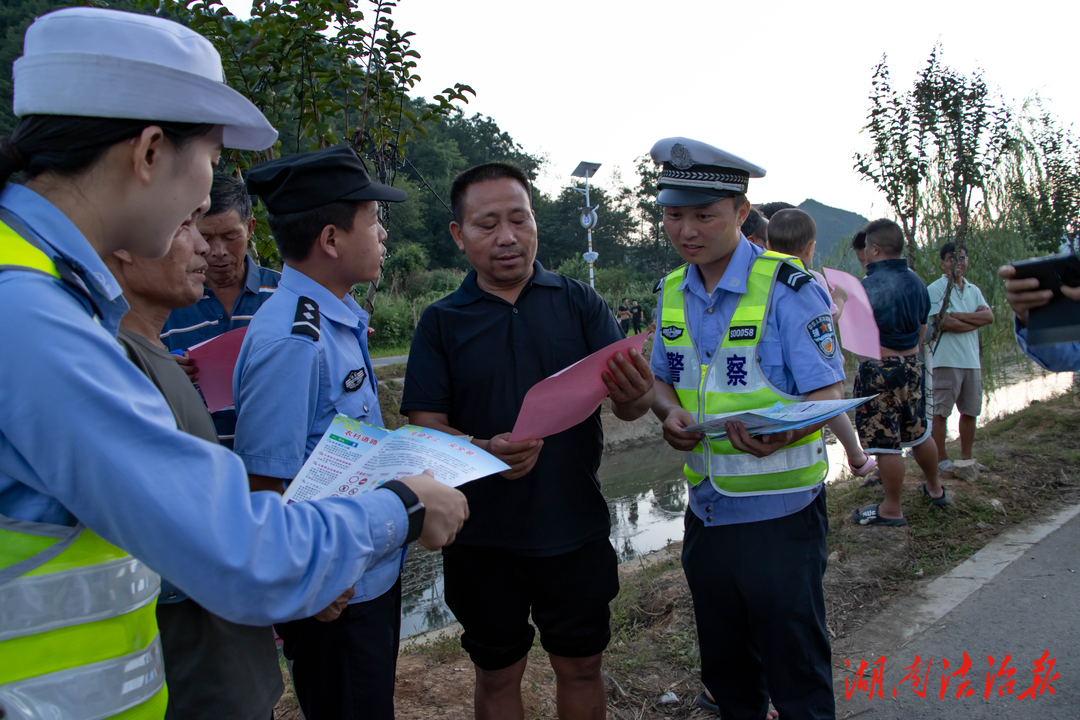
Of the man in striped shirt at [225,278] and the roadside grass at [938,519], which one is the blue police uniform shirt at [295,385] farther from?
the roadside grass at [938,519]

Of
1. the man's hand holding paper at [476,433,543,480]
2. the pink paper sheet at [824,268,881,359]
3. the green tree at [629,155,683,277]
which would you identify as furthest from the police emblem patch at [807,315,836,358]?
the green tree at [629,155,683,277]

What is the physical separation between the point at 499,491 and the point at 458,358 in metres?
0.49

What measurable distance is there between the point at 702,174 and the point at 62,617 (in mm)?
2111

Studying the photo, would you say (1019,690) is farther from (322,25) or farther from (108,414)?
(322,25)

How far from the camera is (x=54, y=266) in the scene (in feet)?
2.99

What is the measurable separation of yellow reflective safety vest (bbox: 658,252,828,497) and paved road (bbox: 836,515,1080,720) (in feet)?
3.93

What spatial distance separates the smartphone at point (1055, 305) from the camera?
175 cm

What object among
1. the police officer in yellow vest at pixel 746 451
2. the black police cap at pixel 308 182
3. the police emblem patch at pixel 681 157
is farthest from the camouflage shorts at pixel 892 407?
the black police cap at pixel 308 182

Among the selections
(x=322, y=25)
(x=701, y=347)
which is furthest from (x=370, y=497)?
(x=322, y=25)

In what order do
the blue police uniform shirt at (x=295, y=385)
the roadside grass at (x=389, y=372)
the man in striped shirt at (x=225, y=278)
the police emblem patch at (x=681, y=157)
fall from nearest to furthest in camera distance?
the blue police uniform shirt at (x=295, y=385), the police emblem patch at (x=681, y=157), the man in striped shirt at (x=225, y=278), the roadside grass at (x=389, y=372)

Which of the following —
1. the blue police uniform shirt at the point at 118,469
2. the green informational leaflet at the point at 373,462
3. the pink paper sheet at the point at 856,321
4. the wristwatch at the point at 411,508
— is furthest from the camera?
the pink paper sheet at the point at 856,321

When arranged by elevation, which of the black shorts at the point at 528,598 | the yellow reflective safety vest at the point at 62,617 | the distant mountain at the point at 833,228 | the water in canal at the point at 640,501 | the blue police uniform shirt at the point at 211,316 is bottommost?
the water in canal at the point at 640,501

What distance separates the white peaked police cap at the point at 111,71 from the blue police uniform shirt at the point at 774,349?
1.71 m

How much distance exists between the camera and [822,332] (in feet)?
6.95
